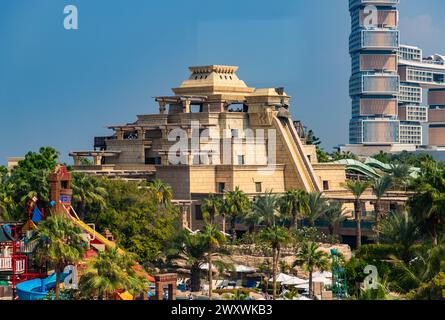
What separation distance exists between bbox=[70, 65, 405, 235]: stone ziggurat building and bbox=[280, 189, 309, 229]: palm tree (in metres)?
8.62

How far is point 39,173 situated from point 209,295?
14998 millimetres

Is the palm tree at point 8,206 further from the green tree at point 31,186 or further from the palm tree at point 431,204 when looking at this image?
the palm tree at point 431,204

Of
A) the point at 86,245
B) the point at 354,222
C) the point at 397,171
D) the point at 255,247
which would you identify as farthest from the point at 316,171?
the point at 86,245

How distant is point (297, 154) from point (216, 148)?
269 inches

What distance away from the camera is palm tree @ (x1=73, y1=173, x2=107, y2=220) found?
2411 inches

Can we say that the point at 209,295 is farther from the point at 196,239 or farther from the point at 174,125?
the point at 174,125

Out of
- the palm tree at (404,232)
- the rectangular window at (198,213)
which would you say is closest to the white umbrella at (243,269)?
the palm tree at (404,232)

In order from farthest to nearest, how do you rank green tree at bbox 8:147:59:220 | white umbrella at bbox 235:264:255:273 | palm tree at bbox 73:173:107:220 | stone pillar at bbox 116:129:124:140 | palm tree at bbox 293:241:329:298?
stone pillar at bbox 116:129:124:140
palm tree at bbox 73:173:107:220
white umbrella at bbox 235:264:255:273
green tree at bbox 8:147:59:220
palm tree at bbox 293:241:329:298

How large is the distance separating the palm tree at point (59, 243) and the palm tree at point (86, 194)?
17170 millimetres

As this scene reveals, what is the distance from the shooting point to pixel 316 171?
8806 cm

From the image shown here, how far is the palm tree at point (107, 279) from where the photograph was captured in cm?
3584

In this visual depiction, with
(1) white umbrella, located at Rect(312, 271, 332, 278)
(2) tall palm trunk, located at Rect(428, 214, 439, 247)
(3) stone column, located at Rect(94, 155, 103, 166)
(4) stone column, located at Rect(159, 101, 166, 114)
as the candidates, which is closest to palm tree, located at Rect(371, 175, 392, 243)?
(1) white umbrella, located at Rect(312, 271, 332, 278)

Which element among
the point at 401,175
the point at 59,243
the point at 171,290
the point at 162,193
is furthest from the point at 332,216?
the point at 59,243

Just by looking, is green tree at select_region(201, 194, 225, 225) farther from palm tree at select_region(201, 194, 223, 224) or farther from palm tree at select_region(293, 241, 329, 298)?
palm tree at select_region(293, 241, 329, 298)
